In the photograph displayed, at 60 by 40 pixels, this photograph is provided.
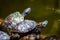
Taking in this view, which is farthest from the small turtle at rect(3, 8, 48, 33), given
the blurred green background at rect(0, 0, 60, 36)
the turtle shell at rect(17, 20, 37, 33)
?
the blurred green background at rect(0, 0, 60, 36)

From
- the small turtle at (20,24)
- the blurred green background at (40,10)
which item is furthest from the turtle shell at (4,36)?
the blurred green background at (40,10)

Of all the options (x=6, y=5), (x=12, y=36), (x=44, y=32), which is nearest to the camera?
(x=12, y=36)

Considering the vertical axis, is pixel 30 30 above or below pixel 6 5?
below

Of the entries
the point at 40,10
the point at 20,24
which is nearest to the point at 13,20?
the point at 20,24

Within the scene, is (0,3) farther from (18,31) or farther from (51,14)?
(18,31)

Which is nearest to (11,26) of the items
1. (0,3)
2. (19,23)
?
(19,23)

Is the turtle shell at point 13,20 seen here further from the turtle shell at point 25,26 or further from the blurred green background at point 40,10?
the blurred green background at point 40,10

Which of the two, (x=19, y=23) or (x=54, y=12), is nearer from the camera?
(x=19, y=23)

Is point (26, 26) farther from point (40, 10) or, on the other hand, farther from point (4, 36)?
point (40, 10)
